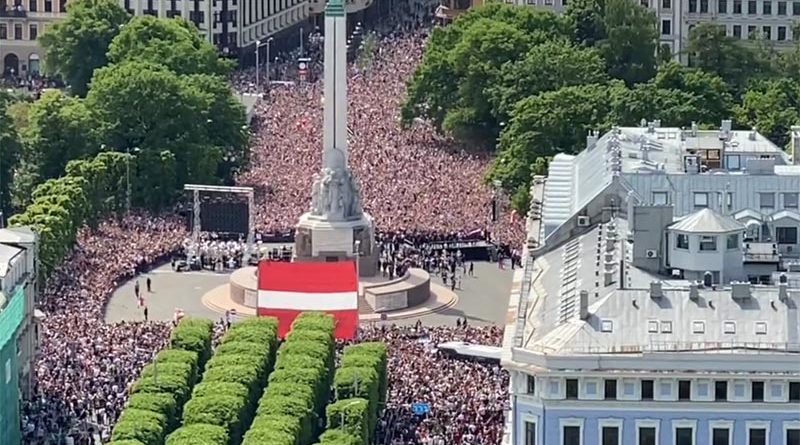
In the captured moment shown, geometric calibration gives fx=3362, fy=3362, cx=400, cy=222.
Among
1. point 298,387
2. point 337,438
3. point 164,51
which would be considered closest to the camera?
point 337,438

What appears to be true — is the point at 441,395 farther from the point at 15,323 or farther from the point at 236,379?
the point at 15,323

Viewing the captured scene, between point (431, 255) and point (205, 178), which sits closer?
point (431, 255)

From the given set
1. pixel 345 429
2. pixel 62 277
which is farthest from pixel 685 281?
pixel 62 277

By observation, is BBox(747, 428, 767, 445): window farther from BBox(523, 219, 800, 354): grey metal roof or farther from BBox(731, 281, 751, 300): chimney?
BBox(731, 281, 751, 300): chimney

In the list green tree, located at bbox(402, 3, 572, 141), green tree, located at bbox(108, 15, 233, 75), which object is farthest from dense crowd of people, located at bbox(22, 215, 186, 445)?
green tree, located at bbox(402, 3, 572, 141)

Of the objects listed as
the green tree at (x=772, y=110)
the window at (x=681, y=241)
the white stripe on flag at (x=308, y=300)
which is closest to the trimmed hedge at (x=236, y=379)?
the white stripe on flag at (x=308, y=300)

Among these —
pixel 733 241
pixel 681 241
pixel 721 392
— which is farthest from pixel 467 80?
pixel 721 392

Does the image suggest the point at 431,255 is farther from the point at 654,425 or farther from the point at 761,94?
the point at 654,425
